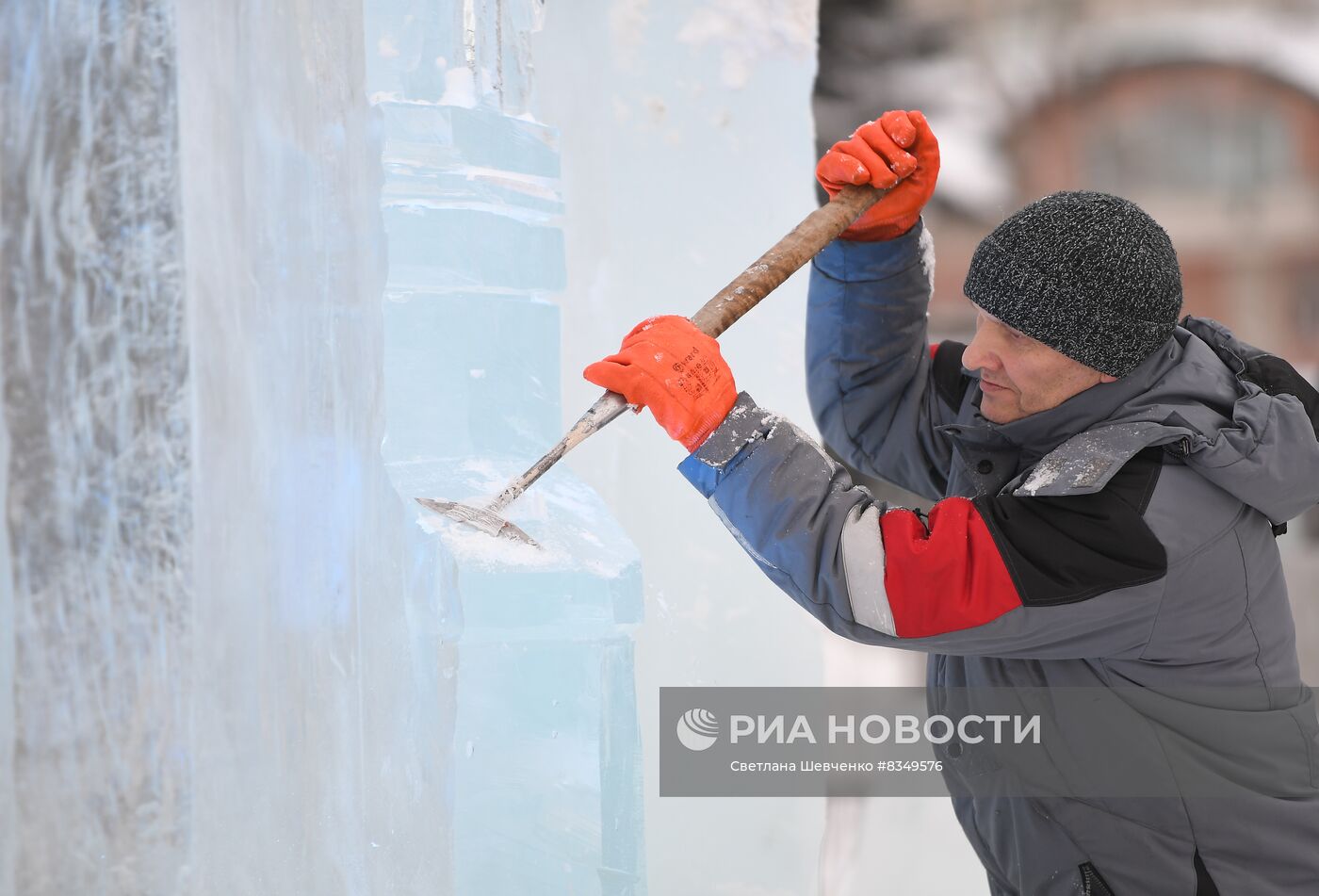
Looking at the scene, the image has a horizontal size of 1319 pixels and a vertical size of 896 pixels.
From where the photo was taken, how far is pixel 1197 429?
121cm

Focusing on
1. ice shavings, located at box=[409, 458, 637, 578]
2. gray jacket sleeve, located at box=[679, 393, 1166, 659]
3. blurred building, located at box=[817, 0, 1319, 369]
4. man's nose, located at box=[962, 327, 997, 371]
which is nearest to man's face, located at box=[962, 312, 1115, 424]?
man's nose, located at box=[962, 327, 997, 371]

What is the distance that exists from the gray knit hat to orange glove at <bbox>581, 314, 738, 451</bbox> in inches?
14.0

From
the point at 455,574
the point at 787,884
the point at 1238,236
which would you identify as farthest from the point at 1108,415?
the point at 1238,236

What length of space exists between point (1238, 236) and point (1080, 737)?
2262mm

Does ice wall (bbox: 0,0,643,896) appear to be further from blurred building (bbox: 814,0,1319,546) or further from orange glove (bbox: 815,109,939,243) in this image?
blurred building (bbox: 814,0,1319,546)

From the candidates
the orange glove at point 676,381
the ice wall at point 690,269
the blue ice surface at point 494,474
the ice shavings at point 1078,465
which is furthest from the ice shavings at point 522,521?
the ice shavings at point 1078,465

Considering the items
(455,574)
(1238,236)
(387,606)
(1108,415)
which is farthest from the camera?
(1238,236)

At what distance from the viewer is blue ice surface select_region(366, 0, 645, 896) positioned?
155 cm

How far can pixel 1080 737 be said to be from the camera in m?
1.32

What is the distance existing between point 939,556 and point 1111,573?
18 cm

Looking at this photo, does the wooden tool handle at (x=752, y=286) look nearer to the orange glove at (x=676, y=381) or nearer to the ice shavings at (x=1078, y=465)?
the orange glove at (x=676, y=381)

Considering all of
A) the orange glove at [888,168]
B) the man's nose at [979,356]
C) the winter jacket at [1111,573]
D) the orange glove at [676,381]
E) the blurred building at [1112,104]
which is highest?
the blurred building at [1112,104]

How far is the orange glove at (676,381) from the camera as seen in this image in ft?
3.94

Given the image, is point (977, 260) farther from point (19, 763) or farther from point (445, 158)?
point (19, 763)
